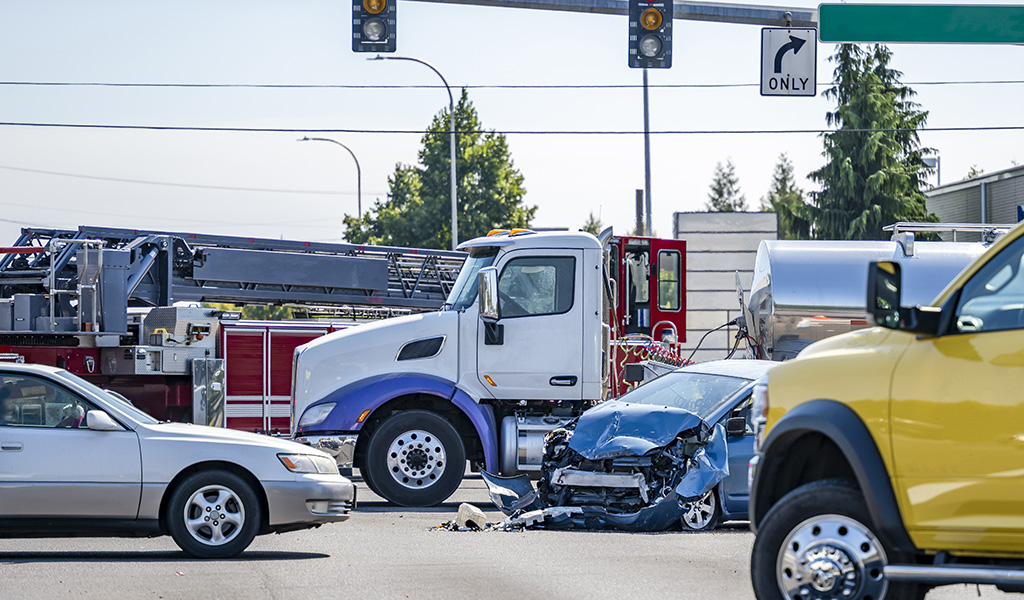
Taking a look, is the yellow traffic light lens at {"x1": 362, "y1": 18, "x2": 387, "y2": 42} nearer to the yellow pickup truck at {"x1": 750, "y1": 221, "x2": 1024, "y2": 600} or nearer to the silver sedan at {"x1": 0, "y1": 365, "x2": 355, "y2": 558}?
the silver sedan at {"x1": 0, "y1": 365, "x2": 355, "y2": 558}

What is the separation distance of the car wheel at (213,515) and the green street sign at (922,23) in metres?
9.27

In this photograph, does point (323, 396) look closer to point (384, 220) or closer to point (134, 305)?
point (134, 305)

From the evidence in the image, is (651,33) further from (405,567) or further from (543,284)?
(405,567)

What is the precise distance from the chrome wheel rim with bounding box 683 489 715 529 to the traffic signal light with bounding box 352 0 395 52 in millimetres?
7360

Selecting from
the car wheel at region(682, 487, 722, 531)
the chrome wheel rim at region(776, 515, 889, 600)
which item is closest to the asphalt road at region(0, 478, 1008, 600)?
the car wheel at region(682, 487, 722, 531)

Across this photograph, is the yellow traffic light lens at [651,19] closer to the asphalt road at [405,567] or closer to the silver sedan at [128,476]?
the asphalt road at [405,567]

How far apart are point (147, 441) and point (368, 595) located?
2.60m

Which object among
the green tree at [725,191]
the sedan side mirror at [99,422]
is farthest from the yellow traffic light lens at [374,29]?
the green tree at [725,191]

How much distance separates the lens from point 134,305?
18312 mm

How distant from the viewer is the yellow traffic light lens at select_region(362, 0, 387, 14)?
1575 centimetres

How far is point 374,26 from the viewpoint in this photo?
15773 mm

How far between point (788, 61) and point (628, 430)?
805cm

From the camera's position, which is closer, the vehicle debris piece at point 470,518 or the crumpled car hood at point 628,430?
the crumpled car hood at point 628,430

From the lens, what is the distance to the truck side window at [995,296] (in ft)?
18.2
